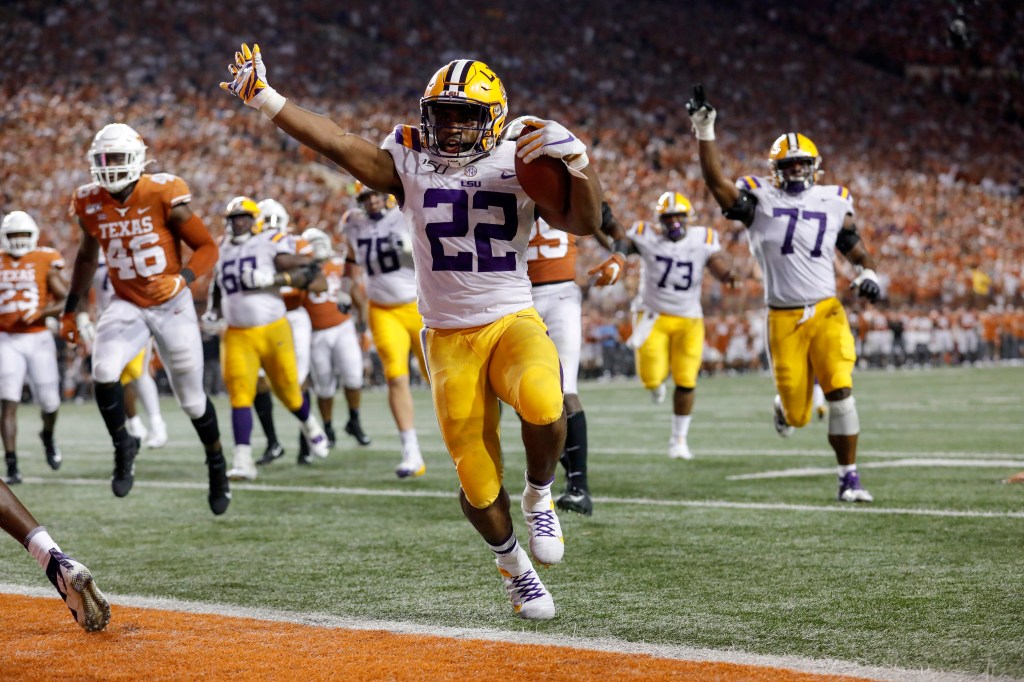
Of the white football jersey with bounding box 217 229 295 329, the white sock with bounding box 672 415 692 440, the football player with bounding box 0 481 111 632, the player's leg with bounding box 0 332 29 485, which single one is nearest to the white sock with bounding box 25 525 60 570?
the football player with bounding box 0 481 111 632

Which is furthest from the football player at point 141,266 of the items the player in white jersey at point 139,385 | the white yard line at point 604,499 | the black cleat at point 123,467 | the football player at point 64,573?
the player in white jersey at point 139,385

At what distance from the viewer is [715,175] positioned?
606cm

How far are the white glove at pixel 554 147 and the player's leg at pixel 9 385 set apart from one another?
6.26 meters

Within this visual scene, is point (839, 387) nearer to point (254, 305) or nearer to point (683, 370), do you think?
point (683, 370)

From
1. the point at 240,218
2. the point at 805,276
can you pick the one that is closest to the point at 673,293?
the point at 805,276

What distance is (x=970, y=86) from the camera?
37.7 meters

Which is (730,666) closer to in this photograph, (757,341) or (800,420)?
(800,420)

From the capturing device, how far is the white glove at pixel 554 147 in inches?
139

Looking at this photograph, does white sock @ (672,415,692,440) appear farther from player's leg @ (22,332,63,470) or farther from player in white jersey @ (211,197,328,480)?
player's leg @ (22,332,63,470)

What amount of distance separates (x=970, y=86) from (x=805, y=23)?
5270 mm

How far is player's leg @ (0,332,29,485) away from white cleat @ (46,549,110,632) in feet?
17.7

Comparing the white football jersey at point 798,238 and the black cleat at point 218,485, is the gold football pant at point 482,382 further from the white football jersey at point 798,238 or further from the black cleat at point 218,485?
the white football jersey at point 798,238

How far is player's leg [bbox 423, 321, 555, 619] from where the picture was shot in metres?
3.85

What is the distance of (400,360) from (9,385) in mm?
2920
